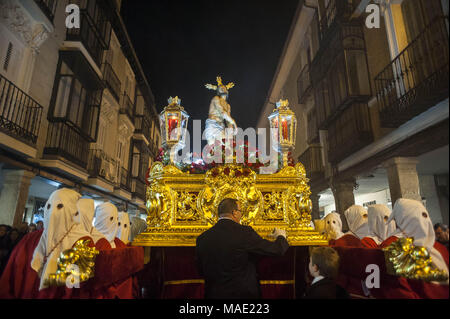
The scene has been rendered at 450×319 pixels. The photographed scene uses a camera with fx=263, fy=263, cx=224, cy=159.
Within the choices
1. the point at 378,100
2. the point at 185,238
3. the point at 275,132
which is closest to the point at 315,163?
the point at 378,100

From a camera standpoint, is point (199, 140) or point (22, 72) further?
point (22, 72)

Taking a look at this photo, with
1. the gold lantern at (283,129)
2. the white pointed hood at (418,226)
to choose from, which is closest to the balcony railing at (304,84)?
the gold lantern at (283,129)

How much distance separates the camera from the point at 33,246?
7.92 ft

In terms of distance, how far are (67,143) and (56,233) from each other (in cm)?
702

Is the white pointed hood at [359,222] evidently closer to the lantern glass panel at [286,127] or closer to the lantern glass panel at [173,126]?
the lantern glass panel at [286,127]

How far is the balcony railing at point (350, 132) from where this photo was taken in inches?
285

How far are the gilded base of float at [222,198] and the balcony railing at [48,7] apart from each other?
648cm

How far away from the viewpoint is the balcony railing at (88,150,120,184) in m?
10.1

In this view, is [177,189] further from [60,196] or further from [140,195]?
[140,195]

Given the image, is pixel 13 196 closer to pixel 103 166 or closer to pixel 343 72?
pixel 103 166

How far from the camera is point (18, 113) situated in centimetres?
650
